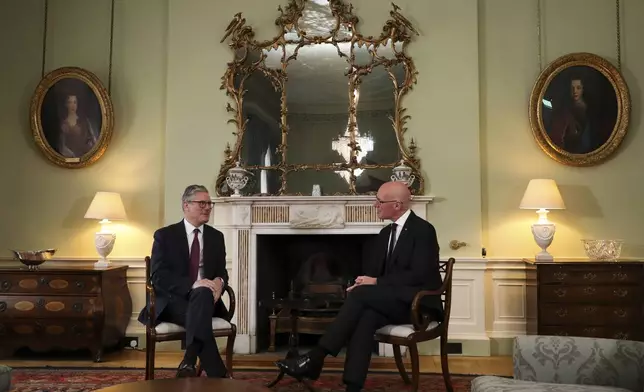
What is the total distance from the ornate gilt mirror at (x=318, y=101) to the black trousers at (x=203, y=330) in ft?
6.66

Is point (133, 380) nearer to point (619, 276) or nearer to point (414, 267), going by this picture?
point (414, 267)

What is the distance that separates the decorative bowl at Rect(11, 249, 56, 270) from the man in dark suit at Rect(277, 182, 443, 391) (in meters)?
2.79

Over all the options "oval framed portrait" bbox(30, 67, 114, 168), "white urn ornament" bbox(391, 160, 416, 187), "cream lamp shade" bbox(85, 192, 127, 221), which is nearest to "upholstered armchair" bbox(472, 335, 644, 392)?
"white urn ornament" bbox(391, 160, 416, 187)

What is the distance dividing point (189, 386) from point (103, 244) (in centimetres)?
325

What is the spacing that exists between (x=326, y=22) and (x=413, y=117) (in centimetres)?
124

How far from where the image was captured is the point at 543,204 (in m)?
5.06

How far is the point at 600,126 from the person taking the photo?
213 inches

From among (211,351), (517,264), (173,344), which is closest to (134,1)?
(173,344)

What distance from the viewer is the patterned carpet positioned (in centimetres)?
399

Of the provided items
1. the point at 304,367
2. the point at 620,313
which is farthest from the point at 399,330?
the point at 620,313

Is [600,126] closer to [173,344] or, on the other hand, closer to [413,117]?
[413,117]

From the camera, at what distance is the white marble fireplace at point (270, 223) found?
17.5 feet

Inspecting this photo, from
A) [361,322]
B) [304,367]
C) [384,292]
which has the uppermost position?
[384,292]

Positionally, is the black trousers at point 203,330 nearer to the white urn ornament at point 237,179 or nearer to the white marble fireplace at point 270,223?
the white marble fireplace at point 270,223
